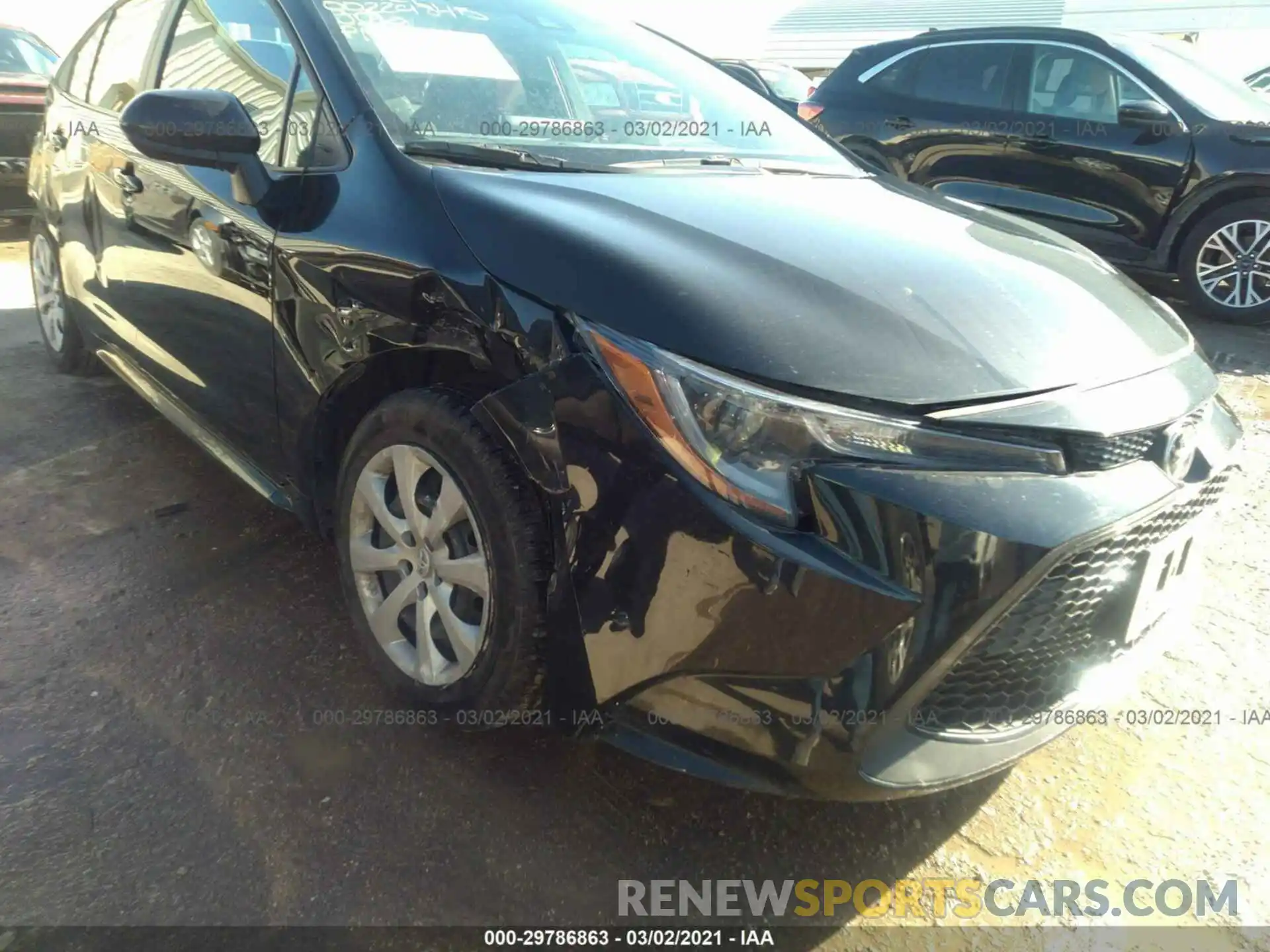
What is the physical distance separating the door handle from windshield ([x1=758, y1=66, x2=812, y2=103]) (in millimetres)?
11463

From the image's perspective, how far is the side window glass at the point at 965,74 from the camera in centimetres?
607

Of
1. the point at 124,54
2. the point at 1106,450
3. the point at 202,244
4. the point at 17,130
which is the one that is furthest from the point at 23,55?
the point at 1106,450

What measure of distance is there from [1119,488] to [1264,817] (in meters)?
0.97

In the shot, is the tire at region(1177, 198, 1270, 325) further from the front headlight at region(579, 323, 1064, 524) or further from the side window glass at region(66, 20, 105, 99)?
the side window glass at region(66, 20, 105, 99)

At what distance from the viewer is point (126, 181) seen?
292 cm

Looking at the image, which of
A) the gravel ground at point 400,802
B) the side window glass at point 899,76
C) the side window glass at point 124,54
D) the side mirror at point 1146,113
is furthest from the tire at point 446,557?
Result: the side window glass at point 899,76

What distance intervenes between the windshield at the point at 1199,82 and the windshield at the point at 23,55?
25.9 feet

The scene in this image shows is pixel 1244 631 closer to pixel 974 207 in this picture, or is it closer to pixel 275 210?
pixel 974 207

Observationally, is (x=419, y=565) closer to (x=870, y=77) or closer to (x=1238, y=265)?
(x=1238, y=265)

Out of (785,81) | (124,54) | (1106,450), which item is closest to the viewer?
(1106,450)

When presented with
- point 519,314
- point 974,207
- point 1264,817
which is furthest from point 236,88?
point 1264,817

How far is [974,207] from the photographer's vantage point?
102 inches

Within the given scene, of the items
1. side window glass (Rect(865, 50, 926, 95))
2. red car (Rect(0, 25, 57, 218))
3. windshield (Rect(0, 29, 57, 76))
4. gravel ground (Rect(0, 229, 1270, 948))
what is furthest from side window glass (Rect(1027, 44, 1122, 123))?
windshield (Rect(0, 29, 57, 76))

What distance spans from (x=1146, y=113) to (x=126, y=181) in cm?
510
